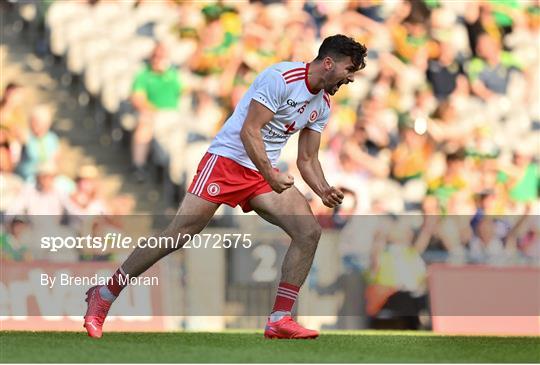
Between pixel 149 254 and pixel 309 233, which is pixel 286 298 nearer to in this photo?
pixel 309 233

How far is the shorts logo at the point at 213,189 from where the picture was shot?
8898mm

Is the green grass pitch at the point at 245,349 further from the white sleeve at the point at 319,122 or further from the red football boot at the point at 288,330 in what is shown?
the white sleeve at the point at 319,122

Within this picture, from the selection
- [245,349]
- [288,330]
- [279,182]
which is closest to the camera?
[245,349]

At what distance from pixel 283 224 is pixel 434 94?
6.74m

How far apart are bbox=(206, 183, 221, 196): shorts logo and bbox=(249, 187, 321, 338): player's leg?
0.28 m

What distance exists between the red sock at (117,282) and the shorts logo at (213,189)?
2.64ft

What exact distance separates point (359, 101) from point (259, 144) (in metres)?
6.37

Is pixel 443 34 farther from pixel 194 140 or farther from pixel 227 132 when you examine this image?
pixel 227 132

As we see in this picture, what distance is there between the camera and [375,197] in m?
13.9

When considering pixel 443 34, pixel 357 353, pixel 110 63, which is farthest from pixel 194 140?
pixel 357 353

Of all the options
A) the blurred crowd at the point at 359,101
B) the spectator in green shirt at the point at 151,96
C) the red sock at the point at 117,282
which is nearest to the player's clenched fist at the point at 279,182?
the red sock at the point at 117,282

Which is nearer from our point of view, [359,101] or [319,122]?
[319,122]

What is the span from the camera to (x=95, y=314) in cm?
889

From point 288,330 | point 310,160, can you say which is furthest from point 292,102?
point 288,330
